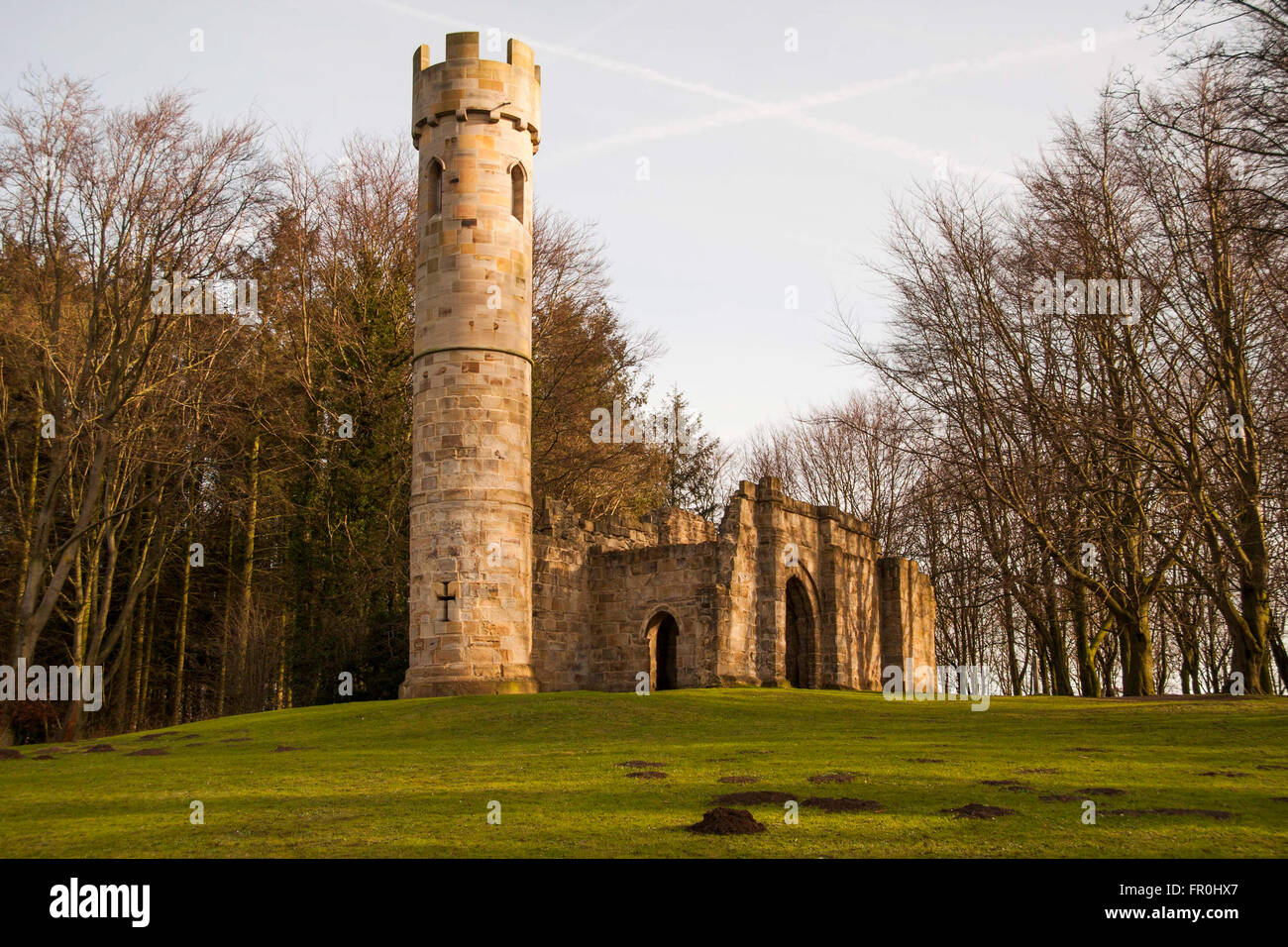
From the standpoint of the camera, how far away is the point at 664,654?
3098cm

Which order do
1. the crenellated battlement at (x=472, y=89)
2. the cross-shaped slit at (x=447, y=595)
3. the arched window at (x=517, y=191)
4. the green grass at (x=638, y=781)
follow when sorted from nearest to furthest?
the green grass at (x=638, y=781) < the cross-shaped slit at (x=447, y=595) < the crenellated battlement at (x=472, y=89) < the arched window at (x=517, y=191)

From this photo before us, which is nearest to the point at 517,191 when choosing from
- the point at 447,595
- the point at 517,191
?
the point at 517,191

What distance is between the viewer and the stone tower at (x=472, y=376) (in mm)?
23266

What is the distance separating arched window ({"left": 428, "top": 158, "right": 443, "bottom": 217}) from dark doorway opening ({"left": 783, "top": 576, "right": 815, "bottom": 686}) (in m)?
13.5

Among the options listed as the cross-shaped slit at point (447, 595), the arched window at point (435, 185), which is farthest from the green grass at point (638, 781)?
the arched window at point (435, 185)

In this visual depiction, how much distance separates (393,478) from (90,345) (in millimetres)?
9562

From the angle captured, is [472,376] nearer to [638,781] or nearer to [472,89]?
[472,89]

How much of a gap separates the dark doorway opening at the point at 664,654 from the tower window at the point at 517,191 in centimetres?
1037

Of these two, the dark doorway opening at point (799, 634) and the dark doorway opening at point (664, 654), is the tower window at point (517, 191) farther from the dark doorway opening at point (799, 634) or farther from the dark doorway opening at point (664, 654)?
the dark doorway opening at point (799, 634)

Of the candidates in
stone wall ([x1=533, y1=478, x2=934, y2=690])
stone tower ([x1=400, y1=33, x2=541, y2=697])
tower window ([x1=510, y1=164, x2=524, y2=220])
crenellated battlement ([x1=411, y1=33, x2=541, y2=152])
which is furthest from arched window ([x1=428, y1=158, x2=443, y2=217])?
stone wall ([x1=533, y1=478, x2=934, y2=690])

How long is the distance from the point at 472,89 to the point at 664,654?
47.6ft
